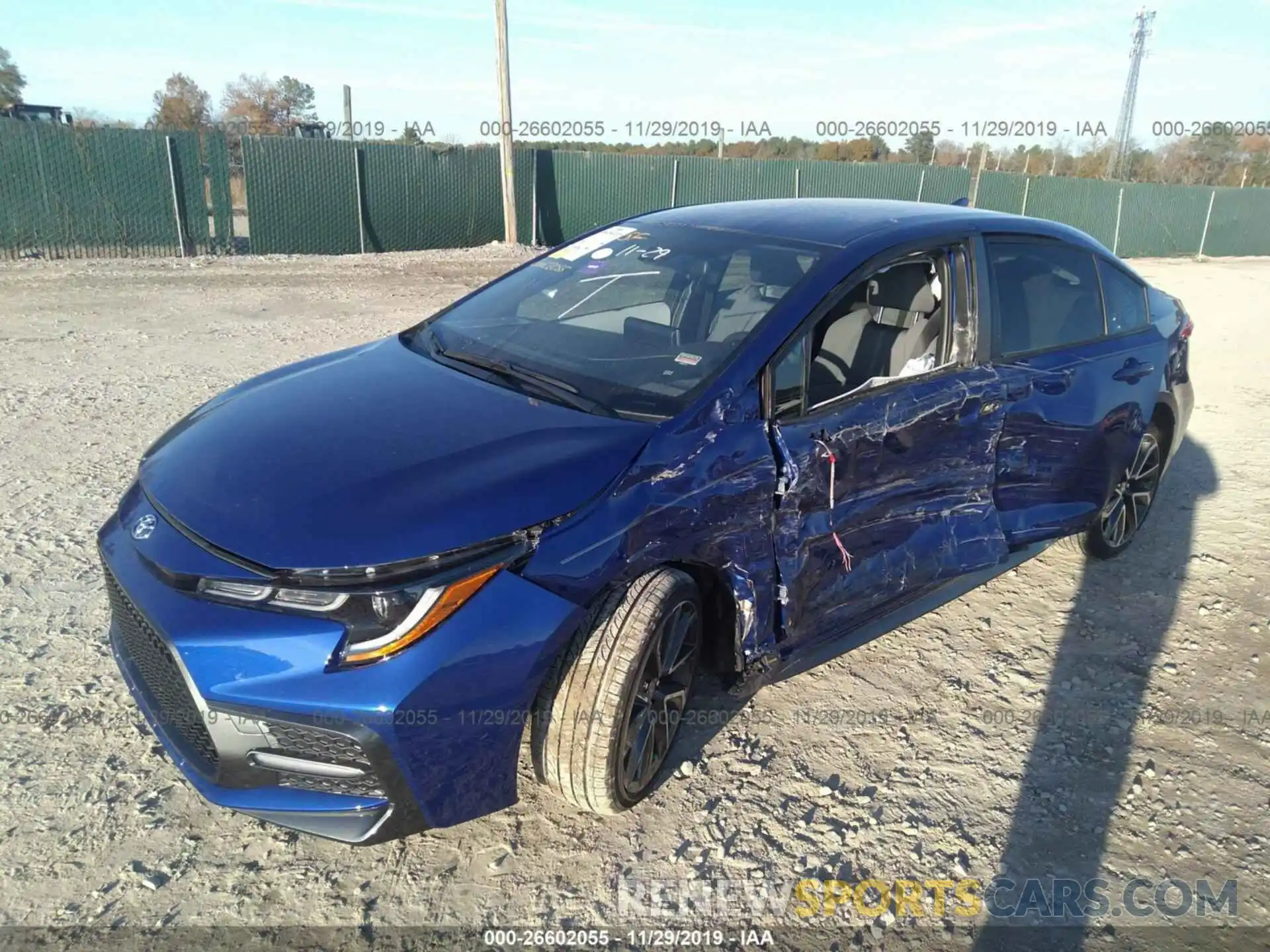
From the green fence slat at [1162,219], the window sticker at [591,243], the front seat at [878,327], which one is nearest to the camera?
the front seat at [878,327]

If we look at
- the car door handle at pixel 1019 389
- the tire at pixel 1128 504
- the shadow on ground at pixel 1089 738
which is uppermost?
the car door handle at pixel 1019 389

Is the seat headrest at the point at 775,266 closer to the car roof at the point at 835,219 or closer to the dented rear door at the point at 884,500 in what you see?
the car roof at the point at 835,219

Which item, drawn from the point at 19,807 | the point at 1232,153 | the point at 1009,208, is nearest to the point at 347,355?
the point at 19,807

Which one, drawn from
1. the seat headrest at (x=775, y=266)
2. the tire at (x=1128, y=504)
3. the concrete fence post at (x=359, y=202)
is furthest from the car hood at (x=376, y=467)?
the concrete fence post at (x=359, y=202)

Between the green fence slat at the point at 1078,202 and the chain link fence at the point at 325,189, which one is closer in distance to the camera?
the chain link fence at the point at 325,189

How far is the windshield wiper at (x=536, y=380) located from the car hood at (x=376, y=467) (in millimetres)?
64

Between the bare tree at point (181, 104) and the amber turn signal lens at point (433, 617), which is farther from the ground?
the bare tree at point (181, 104)

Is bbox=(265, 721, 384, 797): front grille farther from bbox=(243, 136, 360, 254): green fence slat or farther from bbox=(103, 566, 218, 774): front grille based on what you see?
bbox=(243, 136, 360, 254): green fence slat

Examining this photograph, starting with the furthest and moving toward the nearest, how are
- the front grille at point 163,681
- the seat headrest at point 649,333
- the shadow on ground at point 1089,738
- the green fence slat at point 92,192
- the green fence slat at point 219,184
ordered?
the green fence slat at point 219,184 < the green fence slat at point 92,192 < the seat headrest at point 649,333 < the shadow on ground at point 1089,738 < the front grille at point 163,681

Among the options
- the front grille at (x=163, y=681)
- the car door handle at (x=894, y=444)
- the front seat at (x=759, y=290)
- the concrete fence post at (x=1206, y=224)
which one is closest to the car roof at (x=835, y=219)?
the front seat at (x=759, y=290)

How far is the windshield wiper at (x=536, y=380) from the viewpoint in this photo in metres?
2.95

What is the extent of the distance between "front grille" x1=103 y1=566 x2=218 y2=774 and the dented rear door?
1731 mm

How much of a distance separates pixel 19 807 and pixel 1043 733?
3.40 metres

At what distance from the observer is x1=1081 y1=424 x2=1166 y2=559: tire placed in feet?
15.6
